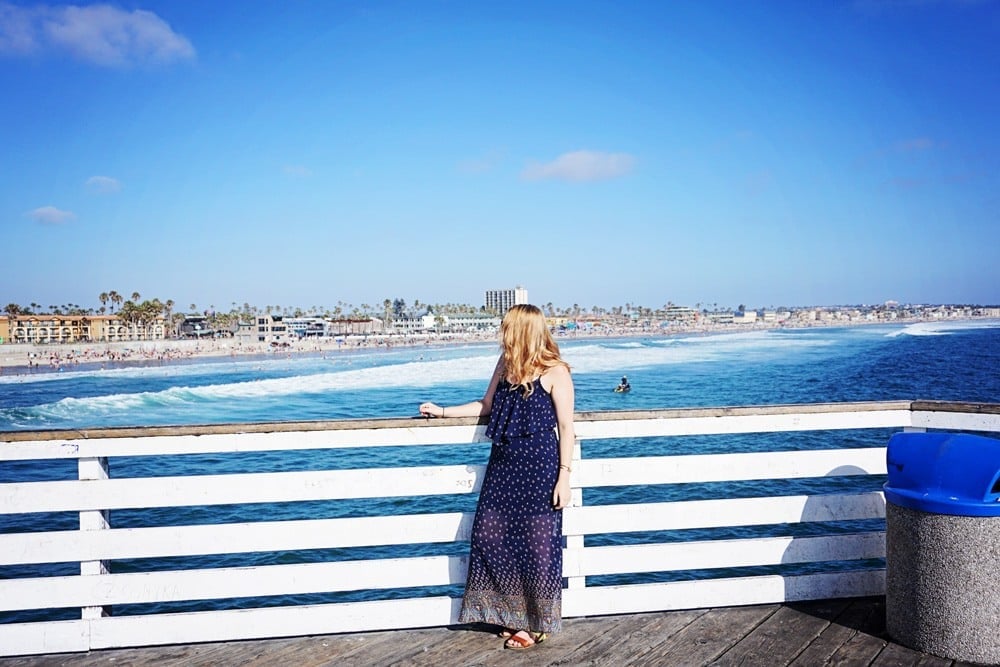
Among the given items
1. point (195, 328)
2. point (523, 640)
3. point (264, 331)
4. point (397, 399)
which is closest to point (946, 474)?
point (523, 640)

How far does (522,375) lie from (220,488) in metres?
Result: 1.55

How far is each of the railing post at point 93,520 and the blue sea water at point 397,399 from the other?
1834 millimetres

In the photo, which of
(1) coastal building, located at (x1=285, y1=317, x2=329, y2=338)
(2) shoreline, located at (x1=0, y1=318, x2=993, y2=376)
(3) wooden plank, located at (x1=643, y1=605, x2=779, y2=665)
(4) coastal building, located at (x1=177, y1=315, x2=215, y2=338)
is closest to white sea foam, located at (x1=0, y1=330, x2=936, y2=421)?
(2) shoreline, located at (x1=0, y1=318, x2=993, y2=376)

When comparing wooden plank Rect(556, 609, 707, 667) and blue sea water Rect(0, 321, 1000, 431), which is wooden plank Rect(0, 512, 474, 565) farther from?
blue sea water Rect(0, 321, 1000, 431)

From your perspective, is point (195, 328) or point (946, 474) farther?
point (195, 328)

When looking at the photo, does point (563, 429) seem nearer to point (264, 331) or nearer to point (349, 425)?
point (349, 425)

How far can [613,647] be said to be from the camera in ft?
10.8

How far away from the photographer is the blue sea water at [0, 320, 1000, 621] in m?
15.7

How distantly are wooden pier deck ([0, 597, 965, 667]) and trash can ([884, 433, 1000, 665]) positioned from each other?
0.43ft

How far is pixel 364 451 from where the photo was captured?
87.5ft

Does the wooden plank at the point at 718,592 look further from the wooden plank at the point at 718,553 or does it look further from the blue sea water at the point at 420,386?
the blue sea water at the point at 420,386

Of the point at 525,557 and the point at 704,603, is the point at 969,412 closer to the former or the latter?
the point at 704,603

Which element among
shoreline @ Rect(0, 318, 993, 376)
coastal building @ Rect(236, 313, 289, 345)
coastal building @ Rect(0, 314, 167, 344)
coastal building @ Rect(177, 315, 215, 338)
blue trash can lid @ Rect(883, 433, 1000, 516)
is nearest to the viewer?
blue trash can lid @ Rect(883, 433, 1000, 516)

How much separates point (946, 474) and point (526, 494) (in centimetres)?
180
